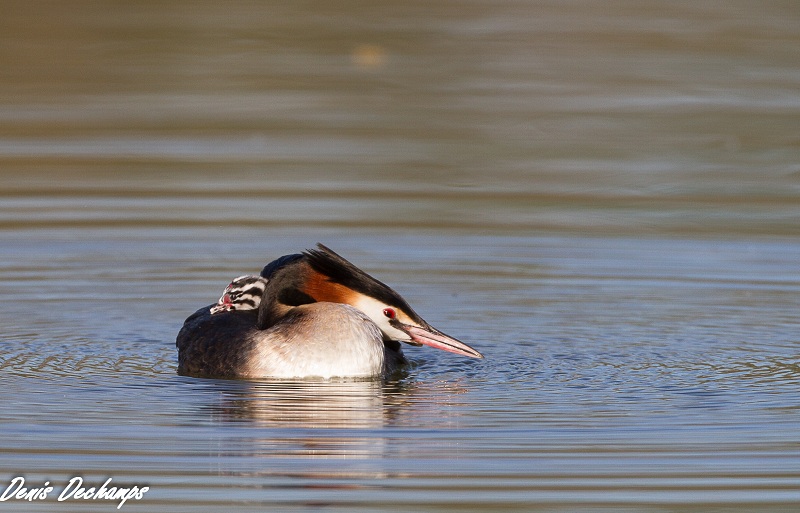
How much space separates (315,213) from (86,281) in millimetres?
2730

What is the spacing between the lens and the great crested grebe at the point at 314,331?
10.1 meters

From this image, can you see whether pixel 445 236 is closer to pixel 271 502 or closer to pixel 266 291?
pixel 266 291

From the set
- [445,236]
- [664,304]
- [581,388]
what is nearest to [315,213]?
[445,236]

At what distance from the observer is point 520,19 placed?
26469 millimetres

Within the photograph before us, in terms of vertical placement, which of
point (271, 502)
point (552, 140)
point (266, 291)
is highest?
point (552, 140)

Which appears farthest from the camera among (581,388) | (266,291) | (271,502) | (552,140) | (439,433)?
(552,140)

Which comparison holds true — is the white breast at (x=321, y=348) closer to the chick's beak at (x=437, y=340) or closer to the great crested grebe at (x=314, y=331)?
the great crested grebe at (x=314, y=331)
